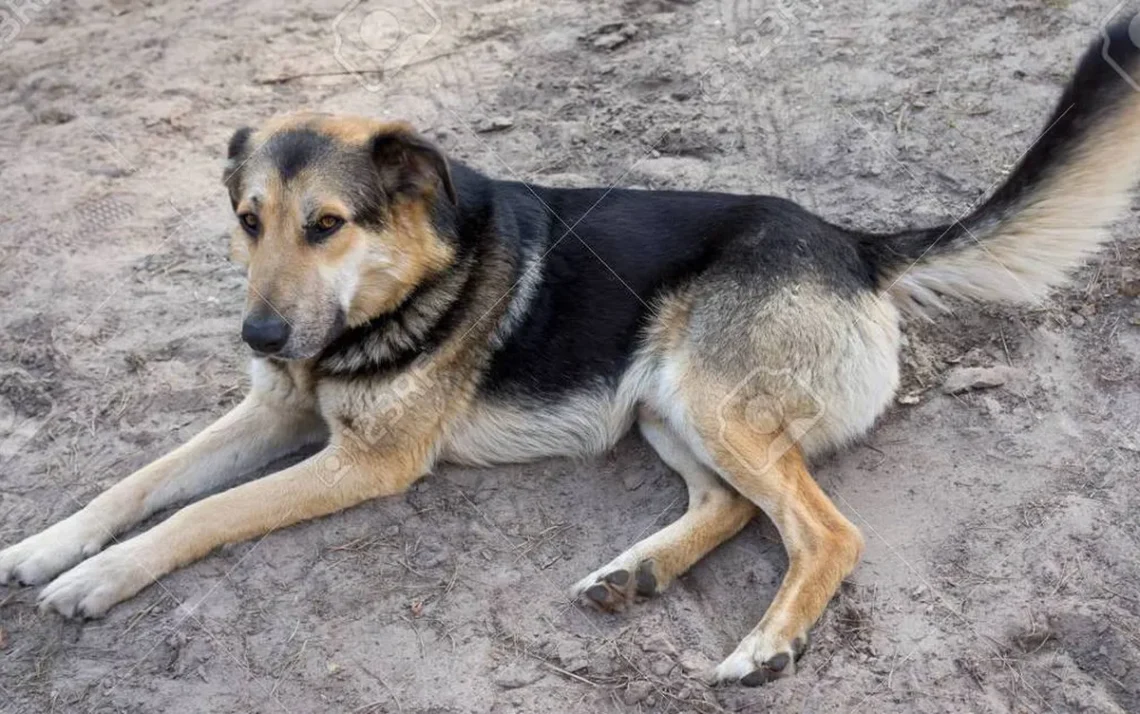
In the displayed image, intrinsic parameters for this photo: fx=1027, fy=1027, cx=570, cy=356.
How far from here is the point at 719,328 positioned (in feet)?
14.8

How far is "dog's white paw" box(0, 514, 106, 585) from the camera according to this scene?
4238 millimetres

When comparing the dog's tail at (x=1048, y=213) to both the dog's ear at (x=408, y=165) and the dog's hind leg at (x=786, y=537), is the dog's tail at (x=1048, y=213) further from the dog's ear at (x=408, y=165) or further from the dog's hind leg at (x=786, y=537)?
the dog's ear at (x=408, y=165)

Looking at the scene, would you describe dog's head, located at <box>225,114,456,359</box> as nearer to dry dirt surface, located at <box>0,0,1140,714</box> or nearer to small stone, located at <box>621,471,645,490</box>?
dry dirt surface, located at <box>0,0,1140,714</box>

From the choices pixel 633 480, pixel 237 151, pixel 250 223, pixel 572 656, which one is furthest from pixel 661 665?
pixel 237 151

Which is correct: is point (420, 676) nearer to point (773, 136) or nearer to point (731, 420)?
point (731, 420)

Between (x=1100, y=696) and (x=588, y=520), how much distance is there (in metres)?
2.08

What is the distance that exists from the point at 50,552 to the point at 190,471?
25.7 inches

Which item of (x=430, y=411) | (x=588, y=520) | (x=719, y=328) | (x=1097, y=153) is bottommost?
(x=588, y=520)

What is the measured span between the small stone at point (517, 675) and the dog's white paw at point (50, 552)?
1.87 metres

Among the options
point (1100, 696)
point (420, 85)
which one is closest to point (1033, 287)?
point (1100, 696)

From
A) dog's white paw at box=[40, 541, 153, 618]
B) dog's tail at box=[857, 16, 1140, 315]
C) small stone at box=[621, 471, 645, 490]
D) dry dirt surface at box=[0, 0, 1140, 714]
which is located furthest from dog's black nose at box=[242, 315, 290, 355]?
dog's tail at box=[857, 16, 1140, 315]

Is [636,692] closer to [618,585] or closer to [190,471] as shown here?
[618,585]

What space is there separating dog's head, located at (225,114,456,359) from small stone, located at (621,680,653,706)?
1852mm

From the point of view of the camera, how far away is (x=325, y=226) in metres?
4.23
